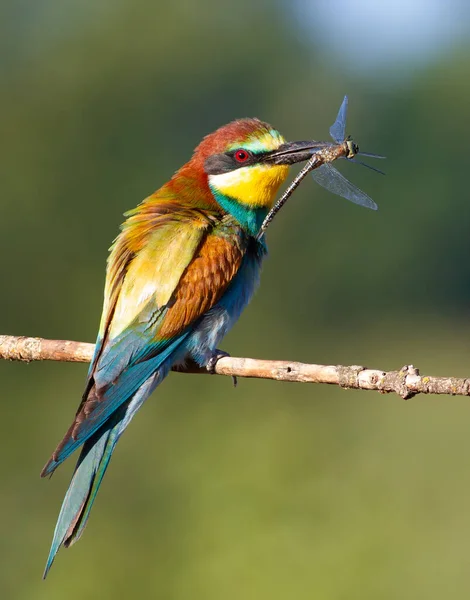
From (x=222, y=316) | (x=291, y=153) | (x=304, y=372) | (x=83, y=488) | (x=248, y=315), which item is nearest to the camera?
(x=304, y=372)

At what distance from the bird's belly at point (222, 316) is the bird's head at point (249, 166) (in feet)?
0.52

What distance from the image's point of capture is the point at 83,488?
8.09 feet

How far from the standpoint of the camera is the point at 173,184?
306cm

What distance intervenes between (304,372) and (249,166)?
101 cm

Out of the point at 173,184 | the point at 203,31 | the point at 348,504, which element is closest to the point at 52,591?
the point at 348,504

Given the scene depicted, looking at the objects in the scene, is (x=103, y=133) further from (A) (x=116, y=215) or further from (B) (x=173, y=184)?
(B) (x=173, y=184)

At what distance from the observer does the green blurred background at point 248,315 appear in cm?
606

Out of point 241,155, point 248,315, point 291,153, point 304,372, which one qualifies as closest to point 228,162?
point 241,155

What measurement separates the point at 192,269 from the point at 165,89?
1259 centimetres

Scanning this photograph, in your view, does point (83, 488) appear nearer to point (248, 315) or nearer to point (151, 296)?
point (151, 296)

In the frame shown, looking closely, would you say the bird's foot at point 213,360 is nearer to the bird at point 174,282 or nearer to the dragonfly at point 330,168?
the bird at point 174,282

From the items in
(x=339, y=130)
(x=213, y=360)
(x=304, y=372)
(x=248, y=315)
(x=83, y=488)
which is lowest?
(x=248, y=315)

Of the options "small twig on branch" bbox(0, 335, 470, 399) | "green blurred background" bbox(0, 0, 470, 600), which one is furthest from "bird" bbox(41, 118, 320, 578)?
"green blurred background" bbox(0, 0, 470, 600)

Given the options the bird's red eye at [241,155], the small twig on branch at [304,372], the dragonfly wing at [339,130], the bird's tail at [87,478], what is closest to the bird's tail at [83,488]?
the bird's tail at [87,478]
